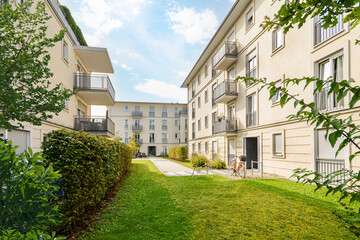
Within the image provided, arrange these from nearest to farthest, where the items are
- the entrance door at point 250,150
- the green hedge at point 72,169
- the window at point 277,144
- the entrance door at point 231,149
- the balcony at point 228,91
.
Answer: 1. the green hedge at point 72,169
2. the window at point 277,144
3. the entrance door at point 250,150
4. the balcony at point 228,91
5. the entrance door at point 231,149

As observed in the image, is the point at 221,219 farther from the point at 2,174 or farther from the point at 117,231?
the point at 2,174

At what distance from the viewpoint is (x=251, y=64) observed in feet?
47.8

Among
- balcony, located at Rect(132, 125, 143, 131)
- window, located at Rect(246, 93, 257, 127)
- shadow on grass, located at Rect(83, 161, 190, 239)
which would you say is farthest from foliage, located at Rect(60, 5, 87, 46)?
balcony, located at Rect(132, 125, 143, 131)

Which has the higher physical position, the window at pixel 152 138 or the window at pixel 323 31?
the window at pixel 323 31

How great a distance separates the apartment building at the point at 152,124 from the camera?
4284cm

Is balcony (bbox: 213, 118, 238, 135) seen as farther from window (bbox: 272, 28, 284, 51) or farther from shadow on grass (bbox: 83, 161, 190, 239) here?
shadow on grass (bbox: 83, 161, 190, 239)

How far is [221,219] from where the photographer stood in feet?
15.9

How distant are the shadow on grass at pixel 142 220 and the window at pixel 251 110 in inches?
369

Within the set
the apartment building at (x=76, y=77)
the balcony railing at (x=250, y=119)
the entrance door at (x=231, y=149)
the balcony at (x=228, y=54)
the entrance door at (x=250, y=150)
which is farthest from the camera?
the entrance door at (x=231, y=149)

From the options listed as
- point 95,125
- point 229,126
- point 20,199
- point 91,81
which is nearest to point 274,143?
point 229,126

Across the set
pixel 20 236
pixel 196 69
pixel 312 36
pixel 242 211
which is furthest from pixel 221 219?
pixel 196 69

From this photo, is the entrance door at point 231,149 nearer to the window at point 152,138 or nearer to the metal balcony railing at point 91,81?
the metal balcony railing at point 91,81

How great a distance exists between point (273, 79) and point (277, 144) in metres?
3.83

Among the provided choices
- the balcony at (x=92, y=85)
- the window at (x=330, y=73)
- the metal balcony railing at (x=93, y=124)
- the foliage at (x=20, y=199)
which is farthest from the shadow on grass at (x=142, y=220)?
the balcony at (x=92, y=85)
